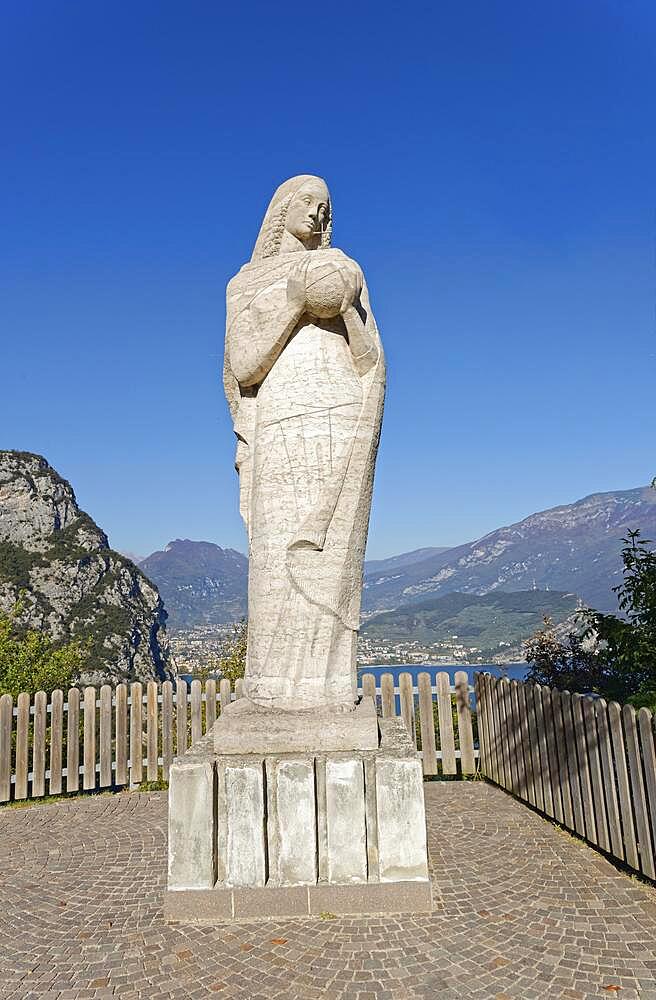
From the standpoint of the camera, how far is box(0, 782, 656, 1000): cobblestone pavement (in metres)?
3.04

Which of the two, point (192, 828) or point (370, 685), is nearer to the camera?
point (192, 828)

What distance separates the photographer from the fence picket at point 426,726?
8477mm

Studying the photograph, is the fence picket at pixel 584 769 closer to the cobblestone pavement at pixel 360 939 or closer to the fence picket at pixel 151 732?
the cobblestone pavement at pixel 360 939

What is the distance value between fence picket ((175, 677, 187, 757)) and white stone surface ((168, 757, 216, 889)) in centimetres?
518

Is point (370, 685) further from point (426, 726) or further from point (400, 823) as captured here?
point (400, 823)

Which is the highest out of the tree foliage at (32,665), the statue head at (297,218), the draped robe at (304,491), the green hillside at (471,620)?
the statue head at (297,218)

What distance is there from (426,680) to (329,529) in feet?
16.4

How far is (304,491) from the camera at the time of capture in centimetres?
452

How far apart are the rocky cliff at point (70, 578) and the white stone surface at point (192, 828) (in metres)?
22.1


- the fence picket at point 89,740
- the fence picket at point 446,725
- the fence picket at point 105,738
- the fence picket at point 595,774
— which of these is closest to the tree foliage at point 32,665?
the fence picket at point 89,740

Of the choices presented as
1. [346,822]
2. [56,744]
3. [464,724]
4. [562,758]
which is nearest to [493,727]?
[464,724]

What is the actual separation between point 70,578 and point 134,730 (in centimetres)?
3722

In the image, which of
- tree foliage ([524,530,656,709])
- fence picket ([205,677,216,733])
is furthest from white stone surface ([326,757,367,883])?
fence picket ([205,677,216,733])

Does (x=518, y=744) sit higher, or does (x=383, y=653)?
(x=518, y=744)
